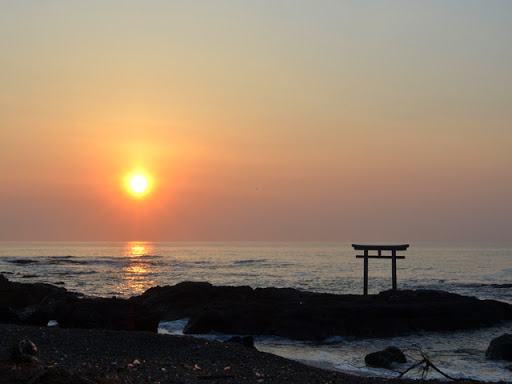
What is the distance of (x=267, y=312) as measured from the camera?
24547 millimetres

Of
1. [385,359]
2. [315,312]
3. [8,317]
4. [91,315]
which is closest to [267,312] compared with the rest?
[315,312]

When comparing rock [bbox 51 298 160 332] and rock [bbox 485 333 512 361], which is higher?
rock [bbox 51 298 160 332]

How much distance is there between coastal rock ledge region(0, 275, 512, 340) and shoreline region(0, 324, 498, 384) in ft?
11.6

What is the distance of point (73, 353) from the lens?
543 inches

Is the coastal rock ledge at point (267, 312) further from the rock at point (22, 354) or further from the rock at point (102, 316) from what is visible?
the rock at point (22, 354)

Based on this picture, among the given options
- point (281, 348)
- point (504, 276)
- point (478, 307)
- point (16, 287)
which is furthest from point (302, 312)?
point (504, 276)

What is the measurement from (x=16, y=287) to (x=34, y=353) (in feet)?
76.6

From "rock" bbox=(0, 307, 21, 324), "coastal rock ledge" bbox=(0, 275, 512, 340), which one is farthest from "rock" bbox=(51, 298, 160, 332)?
"rock" bbox=(0, 307, 21, 324)

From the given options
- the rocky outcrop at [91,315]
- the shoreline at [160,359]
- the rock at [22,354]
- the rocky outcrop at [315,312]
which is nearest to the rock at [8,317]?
the rocky outcrop at [91,315]

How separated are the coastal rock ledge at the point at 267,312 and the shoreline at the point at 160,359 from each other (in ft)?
11.6

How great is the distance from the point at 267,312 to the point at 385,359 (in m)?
8.29

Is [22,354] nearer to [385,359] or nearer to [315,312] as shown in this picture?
[385,359]

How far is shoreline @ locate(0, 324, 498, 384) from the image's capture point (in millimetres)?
12195

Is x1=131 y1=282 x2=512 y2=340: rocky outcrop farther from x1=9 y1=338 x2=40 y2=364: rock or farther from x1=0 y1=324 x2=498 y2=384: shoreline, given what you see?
x1=9 y1=338 x2=40 y2=364: rock
